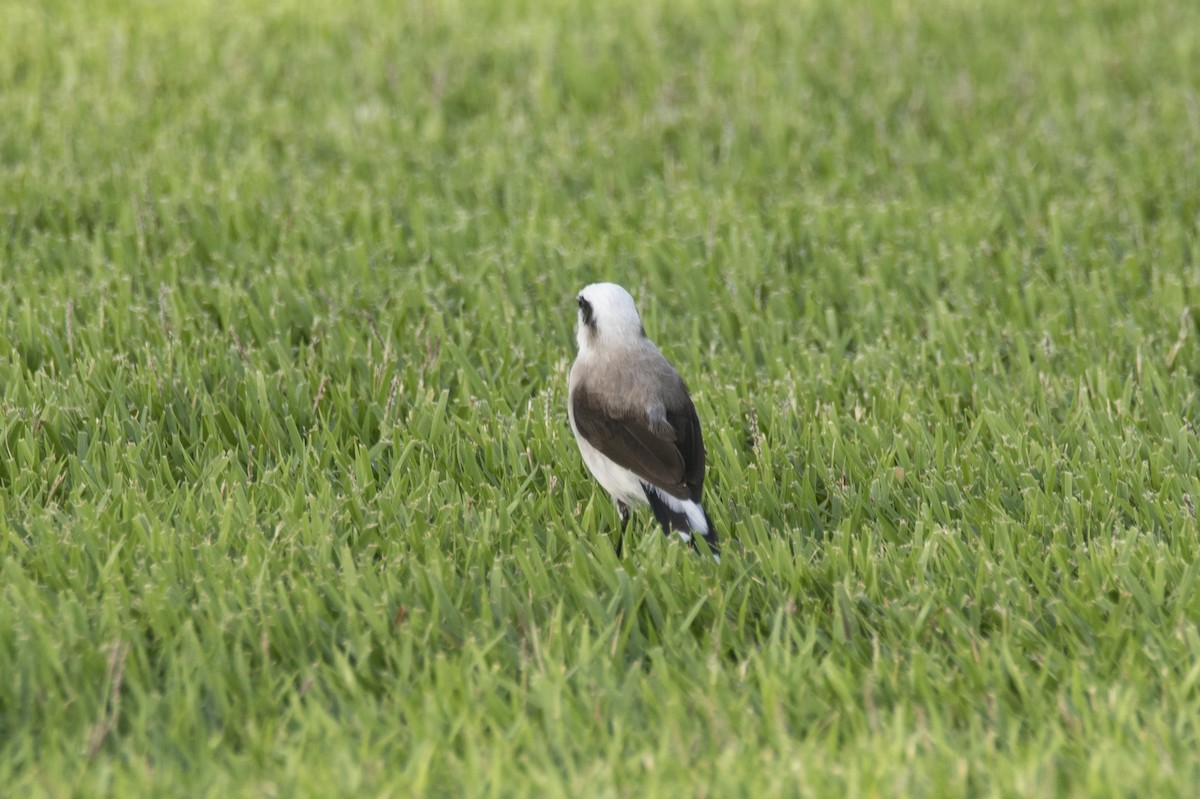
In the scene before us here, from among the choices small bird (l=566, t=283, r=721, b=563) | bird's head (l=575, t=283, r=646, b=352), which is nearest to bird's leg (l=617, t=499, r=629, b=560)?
small bird (l=566, t=283, r=721, b=563)

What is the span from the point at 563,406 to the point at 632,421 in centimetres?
96

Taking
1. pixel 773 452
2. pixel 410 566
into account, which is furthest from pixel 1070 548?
pixel 410 566

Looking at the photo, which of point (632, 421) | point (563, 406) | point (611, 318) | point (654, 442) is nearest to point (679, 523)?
point (654, 442)

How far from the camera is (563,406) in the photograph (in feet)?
17.2

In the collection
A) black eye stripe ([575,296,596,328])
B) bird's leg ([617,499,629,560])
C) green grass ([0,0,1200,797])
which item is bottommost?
bird's leg ([617,499,629,560])

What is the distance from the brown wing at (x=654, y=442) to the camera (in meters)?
4.17

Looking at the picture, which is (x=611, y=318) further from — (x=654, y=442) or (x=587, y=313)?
(x=654, y=442)

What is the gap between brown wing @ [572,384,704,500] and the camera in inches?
164

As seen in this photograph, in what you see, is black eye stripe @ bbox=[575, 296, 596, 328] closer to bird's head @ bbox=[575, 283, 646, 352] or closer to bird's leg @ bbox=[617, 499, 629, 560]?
bird's head @ bbox=[575, 283, 646, 352]

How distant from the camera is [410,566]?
3936mm

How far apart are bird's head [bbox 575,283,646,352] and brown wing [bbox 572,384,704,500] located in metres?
0.21

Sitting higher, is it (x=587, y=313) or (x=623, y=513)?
(x=587, y=313)

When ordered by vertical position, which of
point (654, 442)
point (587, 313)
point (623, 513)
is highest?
point (587, 313)

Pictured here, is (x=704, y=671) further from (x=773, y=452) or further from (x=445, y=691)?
(x=773, y=452)
